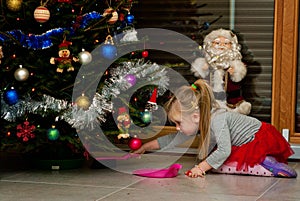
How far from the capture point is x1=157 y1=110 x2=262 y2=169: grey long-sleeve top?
10.7ft

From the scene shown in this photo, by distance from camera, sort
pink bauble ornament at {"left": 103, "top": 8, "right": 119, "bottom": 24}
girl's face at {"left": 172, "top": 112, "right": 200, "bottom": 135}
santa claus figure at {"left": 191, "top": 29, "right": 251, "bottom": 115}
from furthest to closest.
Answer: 1. santa claus figure at {"left": 191, "top": 29, "right": 251, "bottom": 115}
2. girl's face at {"left": 172, "top": 112, "right": 200, "bottom": 135}
3. pink bauble ornament at {"left": 103, "top": 8, "right": 119, "bottom": 24}

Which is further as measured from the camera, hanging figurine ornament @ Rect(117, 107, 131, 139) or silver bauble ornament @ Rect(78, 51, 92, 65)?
hanging figurine ornament @ Rect(117, 107, 131, 139)

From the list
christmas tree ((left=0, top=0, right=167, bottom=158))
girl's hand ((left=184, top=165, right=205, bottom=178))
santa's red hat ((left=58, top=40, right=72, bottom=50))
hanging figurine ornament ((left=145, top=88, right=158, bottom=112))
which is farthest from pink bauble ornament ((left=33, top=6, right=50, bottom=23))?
girl's hand ((left=184, top=165, right=205, bottom=178))

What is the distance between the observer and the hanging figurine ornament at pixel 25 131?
309cm

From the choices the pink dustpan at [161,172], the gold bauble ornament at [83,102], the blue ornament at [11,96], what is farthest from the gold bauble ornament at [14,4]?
the pink dustpan at [161,172]

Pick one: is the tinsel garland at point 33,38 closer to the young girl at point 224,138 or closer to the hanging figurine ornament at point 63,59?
the hanging figurine ornament at point 63,59

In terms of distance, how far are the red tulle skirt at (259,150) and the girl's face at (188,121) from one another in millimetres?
225

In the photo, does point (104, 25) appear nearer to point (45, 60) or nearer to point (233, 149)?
point (45, 60)

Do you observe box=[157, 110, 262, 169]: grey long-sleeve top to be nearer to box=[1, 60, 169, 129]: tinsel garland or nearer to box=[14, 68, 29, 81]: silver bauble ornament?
box=[1, 60, 169, 129]: tinsel garland

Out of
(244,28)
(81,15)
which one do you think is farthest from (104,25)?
(244,28)

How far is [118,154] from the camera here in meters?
3.62

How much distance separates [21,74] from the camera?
3047 mm

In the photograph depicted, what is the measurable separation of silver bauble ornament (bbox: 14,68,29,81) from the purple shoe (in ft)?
3.95

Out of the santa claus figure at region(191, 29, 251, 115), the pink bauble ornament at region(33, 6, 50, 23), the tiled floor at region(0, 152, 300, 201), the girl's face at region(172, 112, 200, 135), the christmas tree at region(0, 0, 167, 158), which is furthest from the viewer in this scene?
the santa claus figure at region(191, 29, 251, 115)
